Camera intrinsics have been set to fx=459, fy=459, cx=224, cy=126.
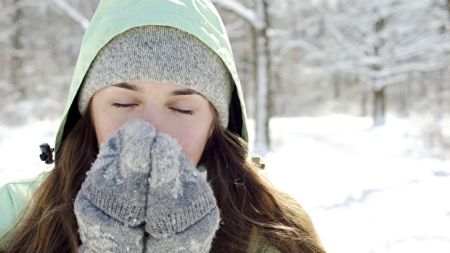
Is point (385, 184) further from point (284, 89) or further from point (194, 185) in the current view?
point (284, 89)

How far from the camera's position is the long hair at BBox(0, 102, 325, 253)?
1.38 m

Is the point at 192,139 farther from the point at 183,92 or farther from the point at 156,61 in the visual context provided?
the point at 156,61

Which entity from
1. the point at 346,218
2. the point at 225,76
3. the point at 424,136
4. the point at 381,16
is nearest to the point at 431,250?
the point at 346,218

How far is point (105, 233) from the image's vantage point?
1.06m

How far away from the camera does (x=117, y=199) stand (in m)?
1.09

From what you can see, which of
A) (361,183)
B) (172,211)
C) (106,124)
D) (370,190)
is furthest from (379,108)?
(172,211)

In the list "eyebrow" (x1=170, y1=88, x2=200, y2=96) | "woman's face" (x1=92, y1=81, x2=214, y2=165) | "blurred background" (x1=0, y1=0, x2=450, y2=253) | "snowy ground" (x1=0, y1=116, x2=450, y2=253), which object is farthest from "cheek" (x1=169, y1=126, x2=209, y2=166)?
"blurred background" (x1=0, y1=0, x2=450, y2=253)

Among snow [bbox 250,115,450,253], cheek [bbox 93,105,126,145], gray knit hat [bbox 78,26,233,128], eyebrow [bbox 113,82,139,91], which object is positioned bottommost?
snow [bbox 250,115,450,253]

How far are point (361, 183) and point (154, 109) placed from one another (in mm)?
5303

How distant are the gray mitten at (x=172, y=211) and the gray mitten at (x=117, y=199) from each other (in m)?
A: 0.02

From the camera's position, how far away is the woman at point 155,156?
1.10 m

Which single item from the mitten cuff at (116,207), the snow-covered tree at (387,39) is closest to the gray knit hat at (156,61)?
the mitten cuff at (116,207)

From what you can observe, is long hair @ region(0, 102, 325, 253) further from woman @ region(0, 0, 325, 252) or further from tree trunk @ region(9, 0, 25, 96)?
tree trunk @ region(9, 0, 25, 96)

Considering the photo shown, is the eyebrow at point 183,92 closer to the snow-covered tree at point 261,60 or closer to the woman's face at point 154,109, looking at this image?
the woman's face at point 154,109
